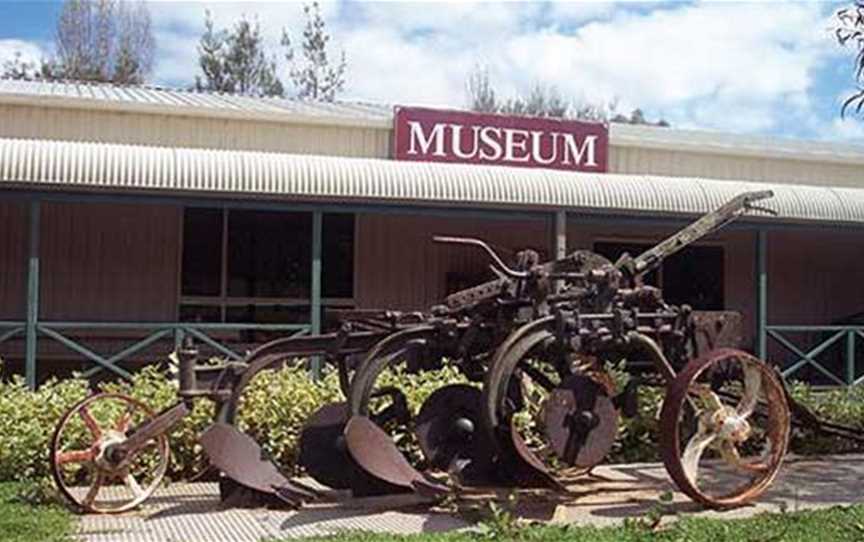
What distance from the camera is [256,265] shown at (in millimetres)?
14875

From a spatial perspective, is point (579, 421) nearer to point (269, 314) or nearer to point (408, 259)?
point (269, 314)

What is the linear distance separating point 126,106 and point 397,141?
3.05 m

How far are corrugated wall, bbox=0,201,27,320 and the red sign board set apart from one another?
15.3ft

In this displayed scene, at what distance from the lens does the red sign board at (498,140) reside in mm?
13508

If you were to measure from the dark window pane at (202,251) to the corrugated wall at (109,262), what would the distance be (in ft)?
0.49

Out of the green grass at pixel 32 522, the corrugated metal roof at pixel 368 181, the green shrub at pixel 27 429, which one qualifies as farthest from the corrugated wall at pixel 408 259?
the green grass at pixel 32 522

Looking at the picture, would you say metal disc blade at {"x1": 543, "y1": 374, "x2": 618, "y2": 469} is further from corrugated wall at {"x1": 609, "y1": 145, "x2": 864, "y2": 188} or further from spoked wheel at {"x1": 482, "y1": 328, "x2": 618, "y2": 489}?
corrugated wall at {"x1": 609, "y1": 145, "x2": 864, "y2": 188}

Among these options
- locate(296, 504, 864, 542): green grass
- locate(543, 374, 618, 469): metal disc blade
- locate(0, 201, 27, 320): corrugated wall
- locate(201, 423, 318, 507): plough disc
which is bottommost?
locate(296, 504, 864, 542): green grass

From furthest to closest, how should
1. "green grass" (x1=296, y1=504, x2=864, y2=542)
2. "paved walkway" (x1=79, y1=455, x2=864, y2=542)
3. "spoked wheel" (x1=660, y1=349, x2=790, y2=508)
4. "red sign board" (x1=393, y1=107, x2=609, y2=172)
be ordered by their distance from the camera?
"red sign board" (x1=393, y1=107, x2=609, y2=172) < "spoked wheel" (x1=660, y1=349, x2=790, y2=508) < "paved walkway" (x1=79, y1=455, x2=864, y2=542) < "green grass" (x1=296, y1=504, x2=864, y2=542)

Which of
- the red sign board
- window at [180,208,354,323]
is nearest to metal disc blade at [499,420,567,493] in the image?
the red sign board

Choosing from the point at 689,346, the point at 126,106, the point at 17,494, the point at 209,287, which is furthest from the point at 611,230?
the point at 17,494

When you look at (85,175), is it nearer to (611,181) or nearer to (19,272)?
(19,272)

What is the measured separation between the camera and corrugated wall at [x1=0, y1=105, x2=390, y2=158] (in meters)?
12.6

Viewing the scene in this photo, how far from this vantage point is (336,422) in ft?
25.3
